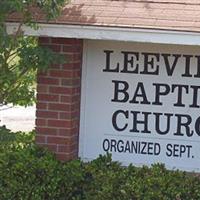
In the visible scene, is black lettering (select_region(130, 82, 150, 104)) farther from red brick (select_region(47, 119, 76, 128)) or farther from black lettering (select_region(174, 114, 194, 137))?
red brick (select_region(47, 119, 76, 128))

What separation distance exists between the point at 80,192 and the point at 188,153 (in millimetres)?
1123

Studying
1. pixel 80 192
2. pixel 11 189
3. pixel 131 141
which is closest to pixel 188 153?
pixel 131 141

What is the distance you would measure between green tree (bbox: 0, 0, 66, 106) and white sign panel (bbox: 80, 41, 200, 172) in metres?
0.64

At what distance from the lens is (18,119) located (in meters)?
18.0

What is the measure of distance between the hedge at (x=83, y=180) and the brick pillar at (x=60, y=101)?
168 mm

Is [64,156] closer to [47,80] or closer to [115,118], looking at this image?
[115,118]

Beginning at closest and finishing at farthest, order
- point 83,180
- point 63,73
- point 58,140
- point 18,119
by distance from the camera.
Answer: point 83,180
point 63,73
point 58,140
point 18,119

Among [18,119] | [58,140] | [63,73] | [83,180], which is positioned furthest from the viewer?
[18,119]

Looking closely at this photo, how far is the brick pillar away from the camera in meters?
8.02

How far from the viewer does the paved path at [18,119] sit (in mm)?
16828

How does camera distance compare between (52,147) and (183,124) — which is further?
(52,147)

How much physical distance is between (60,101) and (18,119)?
33.0ft

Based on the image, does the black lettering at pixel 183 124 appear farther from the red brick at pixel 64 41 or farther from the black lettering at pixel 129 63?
the red brick at pixel 64 41

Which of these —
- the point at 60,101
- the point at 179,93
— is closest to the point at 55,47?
the point at 60,101
